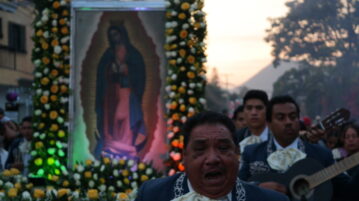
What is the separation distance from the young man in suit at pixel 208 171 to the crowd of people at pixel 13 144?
6826 millimetres

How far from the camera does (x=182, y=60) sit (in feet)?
42.1

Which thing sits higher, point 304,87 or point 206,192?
point 304,87

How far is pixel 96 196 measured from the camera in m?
6.57

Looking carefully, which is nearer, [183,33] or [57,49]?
[183,33]

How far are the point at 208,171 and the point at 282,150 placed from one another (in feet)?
8.56

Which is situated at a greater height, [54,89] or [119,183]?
[54,89]

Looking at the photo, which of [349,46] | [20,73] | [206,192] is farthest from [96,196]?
[349,46]

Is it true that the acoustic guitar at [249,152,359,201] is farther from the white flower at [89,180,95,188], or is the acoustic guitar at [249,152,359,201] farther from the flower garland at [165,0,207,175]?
the flower garland at [165,0,207,175]

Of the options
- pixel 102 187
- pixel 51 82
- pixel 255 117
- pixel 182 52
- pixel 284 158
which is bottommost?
pixel 102 187

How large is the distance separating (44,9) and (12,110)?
3.45 m

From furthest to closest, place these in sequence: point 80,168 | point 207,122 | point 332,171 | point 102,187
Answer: point 80,168 → point 102,187 → point 332,171 → point 207,122

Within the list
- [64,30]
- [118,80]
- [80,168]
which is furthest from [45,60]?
[80,168]

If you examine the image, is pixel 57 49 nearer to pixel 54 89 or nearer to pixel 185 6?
pixel 54 89

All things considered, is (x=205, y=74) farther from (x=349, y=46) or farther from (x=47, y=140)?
(x=349, y=46)
